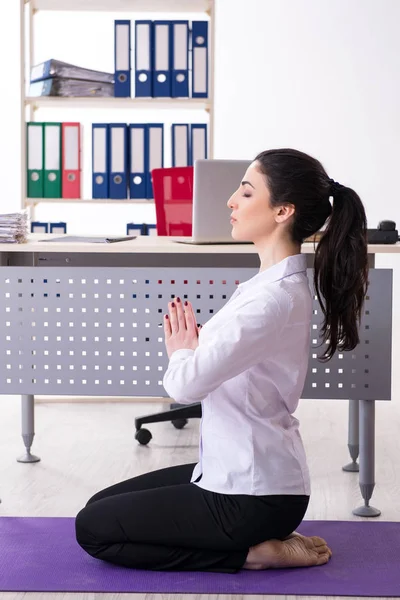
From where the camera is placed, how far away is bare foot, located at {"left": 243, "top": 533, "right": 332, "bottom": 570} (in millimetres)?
1980

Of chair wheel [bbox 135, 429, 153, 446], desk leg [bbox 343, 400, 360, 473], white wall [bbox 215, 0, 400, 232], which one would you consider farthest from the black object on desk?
white wall [bbox 215, 0, 400, 232]

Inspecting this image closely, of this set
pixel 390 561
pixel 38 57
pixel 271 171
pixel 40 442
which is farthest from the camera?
pixel 38 57

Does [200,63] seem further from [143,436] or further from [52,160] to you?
[143,436]

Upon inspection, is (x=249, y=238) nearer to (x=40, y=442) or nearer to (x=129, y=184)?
(x=40, y=442)

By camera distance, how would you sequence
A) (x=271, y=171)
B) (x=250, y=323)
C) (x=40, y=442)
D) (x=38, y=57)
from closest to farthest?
(x=250, y=323), (x=271, y=171), (x=40, y=442), (x=38, y=57)

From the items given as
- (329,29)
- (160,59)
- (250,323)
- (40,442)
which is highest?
(329,29)

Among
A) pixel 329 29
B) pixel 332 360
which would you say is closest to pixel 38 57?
pixel 329 29

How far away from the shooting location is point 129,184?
4.26m

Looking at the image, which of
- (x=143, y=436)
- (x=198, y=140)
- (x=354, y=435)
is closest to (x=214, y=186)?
(x=354, y=435)

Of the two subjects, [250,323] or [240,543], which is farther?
[240,543]

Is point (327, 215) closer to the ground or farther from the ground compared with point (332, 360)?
farther from the ground

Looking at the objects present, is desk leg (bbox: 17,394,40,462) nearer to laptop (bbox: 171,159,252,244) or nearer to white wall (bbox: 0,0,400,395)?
laptop (bbox: 171,159,252,244)

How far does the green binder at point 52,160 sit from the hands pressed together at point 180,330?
2.48m

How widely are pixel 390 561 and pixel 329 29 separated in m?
4.77
